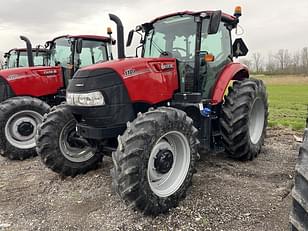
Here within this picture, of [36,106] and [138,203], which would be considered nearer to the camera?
[138,203]

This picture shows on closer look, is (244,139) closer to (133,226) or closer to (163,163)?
(163,163)

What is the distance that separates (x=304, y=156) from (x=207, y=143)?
2521mm

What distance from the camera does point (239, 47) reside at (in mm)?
5332

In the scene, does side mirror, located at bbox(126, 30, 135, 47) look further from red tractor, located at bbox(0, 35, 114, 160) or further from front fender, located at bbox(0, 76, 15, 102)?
front fender, located at bbox(0, 76, 15, 102)

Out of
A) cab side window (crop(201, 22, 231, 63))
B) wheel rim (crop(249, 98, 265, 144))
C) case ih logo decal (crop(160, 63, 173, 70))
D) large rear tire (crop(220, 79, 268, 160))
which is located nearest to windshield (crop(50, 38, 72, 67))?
case ih logo decal (crop(160, 63, 173, 70))

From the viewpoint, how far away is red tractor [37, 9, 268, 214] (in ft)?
10.4

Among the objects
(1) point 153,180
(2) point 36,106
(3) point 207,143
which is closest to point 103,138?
(1) point 153,180

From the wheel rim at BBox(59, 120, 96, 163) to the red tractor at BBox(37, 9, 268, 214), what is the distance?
1 centimetres

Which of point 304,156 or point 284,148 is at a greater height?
point 304,156

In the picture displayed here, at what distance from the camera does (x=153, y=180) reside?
3432mm

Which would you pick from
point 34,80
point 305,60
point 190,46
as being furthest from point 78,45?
point 305,60

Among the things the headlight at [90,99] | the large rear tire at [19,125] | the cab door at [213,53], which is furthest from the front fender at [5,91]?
the cab door at [213,53]

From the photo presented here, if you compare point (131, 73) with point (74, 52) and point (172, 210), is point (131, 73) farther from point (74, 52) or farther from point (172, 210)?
point (74, 52)

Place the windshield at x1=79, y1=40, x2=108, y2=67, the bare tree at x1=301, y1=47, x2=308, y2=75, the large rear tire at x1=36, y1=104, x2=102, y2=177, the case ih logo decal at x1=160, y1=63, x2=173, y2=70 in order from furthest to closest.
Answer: the bare tree at x1=301, y1=47, x2=308, y2=75, the windshield at x1=79, y1=40, x2=108, y2=67, the large rear tire at x1=36, y1=104, x2=102, y2=177, the case ih logo decal at x1=160, y1=63, x2=173, y2=70
